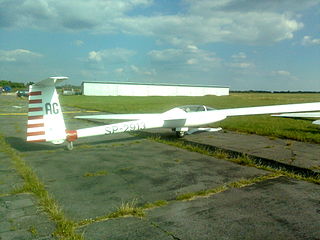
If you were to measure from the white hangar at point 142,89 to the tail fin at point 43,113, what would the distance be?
91.9 metres

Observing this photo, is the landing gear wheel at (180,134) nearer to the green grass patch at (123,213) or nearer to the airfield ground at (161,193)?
the airfield ground at (161,193)

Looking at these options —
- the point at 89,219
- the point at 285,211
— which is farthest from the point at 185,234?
the point at 285,211

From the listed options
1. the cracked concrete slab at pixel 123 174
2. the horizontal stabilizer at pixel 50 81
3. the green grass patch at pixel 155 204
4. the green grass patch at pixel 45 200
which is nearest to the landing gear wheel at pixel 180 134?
the cracked concrete slab at pixel 123 174

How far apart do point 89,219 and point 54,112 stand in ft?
17.0

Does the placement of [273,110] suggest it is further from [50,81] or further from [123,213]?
[123,213]

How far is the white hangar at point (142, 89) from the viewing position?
3930 inches

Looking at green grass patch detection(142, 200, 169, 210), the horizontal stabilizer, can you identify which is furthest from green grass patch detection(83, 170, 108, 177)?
the horizontal stabilizer

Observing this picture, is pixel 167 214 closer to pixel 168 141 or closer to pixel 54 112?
pixel 54 112

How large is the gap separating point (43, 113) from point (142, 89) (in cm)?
9499

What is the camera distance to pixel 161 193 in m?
6.32

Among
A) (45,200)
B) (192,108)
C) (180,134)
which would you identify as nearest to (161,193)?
(45,200)

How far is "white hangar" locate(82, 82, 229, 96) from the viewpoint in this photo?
327 feet

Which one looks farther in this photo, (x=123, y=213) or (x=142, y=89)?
(x=142, y=89)

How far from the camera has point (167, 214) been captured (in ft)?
17.1
